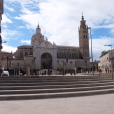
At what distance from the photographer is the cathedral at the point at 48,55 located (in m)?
71.7

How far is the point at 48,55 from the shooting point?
7731cm

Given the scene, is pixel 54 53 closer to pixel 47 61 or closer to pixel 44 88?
pixel 47 61

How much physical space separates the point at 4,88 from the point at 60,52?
78.3 meters

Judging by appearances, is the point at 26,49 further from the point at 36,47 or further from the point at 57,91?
the point at 57,91

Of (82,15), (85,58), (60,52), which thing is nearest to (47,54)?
(60,52)

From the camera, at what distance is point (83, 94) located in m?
10.4

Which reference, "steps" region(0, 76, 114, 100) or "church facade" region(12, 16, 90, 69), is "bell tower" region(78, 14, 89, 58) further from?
"steps" region(0, 76, 114, 100)

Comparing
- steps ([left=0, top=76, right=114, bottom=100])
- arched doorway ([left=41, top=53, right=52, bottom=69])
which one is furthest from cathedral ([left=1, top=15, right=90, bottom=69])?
steps ([left=0, top=76, right=114, bottom=100])

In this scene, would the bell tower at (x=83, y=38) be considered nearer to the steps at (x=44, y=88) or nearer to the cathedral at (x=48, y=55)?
the cathedral at (x=48, y=55)

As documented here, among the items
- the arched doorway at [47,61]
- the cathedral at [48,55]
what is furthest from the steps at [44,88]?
the arched doorway at [47,61]

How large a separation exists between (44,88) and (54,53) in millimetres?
62928

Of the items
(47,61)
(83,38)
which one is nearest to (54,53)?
(47,61)

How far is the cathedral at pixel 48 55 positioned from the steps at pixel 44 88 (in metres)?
51.5

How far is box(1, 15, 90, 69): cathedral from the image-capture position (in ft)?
235
